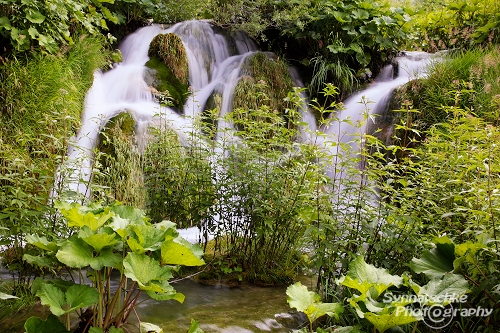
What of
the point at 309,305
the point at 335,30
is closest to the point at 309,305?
the point at 309,305

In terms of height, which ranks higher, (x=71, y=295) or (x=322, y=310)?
(x=71, y=295)

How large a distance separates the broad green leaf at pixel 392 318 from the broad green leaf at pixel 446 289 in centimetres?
13

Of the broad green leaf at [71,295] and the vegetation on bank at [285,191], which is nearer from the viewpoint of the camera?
the broad green leaf at [71,295]

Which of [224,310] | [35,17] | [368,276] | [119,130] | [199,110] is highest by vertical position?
[35,17]

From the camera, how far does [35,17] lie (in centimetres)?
516

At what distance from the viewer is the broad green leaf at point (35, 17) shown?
16.7 ft

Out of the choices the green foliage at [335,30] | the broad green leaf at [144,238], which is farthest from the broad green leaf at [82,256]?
the green foliage at [335,30]

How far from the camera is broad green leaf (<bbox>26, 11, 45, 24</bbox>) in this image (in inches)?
200

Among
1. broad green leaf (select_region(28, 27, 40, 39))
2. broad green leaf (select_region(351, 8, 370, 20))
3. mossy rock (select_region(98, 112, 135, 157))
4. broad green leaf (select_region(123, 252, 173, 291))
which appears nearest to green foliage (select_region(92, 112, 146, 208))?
mossy rock (select_region(98, 112, 135, 157))

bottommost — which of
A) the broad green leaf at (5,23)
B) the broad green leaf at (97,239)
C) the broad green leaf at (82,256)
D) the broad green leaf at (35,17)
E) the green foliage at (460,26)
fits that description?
the broad green leaf at (82,256)

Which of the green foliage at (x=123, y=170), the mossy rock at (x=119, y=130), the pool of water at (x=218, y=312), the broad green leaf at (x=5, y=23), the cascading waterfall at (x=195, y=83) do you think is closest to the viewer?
the pool of water at (x=218, y=312)

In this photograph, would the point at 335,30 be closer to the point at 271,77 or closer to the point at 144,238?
the point at 271,77

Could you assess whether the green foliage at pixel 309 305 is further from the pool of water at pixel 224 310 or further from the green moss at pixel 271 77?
the green moss at pixel 271 77

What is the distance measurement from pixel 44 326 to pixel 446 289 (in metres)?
1.83
